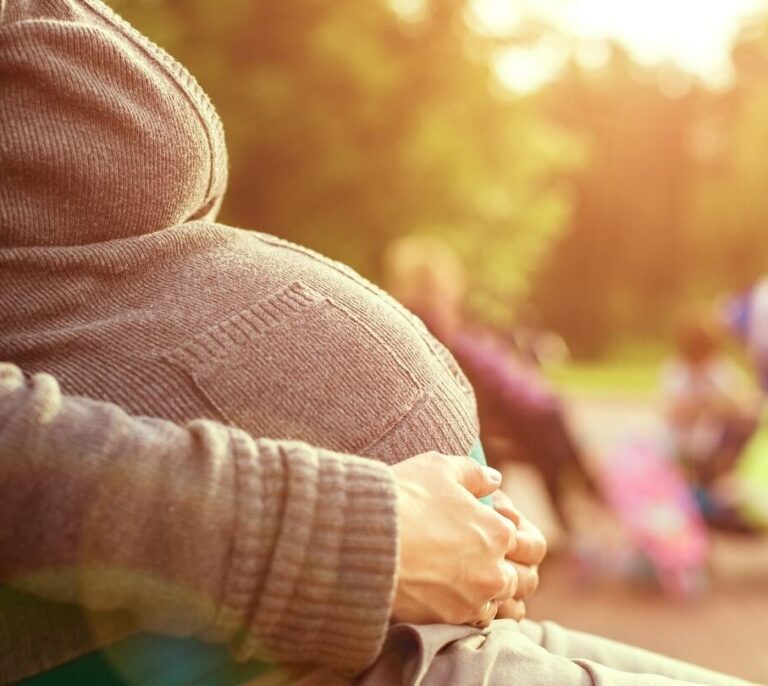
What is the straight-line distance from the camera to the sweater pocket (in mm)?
1163

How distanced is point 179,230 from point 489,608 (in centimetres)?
63

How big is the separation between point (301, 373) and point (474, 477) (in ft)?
0.82

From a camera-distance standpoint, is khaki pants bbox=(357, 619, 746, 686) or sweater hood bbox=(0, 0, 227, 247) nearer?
khaki pants bbox=(357, 619, 746, 686)

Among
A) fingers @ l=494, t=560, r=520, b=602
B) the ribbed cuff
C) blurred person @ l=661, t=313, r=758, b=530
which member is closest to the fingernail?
fingers @ l=494, t=560, r=520, b=602

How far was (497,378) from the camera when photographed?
541cm

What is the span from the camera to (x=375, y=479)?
1.08 m

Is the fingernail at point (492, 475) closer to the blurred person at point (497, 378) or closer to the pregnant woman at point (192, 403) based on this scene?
the pregnant woman at point (192, 403)

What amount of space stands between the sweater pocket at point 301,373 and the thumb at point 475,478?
0.10 meters

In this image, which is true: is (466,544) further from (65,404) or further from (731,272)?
(731,272)

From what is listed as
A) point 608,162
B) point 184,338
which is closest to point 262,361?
point 184,338

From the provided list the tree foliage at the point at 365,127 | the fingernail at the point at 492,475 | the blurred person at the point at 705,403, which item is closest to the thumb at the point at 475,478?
the fingernail at the point at 492,475

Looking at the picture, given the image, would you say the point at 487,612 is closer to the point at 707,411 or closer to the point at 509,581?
the point at 509,581

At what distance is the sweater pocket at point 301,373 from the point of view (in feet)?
3.82

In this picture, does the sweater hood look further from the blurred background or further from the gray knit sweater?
the blurred background
